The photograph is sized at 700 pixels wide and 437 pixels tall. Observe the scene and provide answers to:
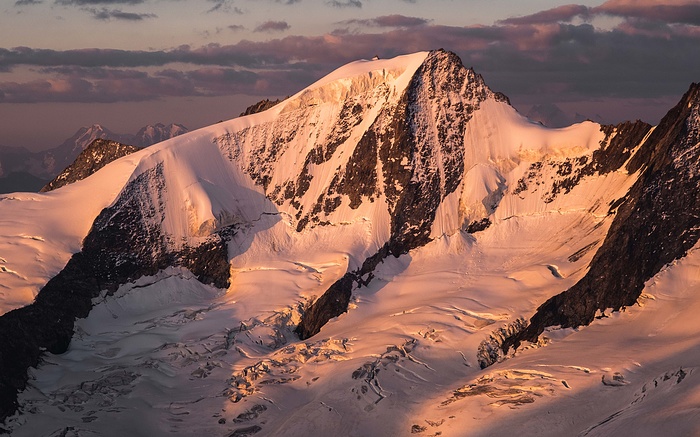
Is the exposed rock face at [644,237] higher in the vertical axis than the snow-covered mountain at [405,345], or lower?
higher

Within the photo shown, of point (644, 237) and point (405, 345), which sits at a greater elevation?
point (644, 237)

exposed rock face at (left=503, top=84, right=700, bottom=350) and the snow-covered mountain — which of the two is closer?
the snow-covered mountain

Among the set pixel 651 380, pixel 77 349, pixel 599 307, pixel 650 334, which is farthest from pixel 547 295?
pixel 77 349

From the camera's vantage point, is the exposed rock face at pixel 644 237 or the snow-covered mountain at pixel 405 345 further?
the exposed rock face at pixel 644 237

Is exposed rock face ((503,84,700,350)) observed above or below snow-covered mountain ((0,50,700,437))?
above

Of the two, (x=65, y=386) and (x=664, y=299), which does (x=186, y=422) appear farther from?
(x=664, y=299)

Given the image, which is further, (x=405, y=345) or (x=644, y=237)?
(x=644, y=237)

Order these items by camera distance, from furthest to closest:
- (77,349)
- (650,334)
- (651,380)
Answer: (77,349) < (650,334) < (651,380)

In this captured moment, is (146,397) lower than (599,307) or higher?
lower
